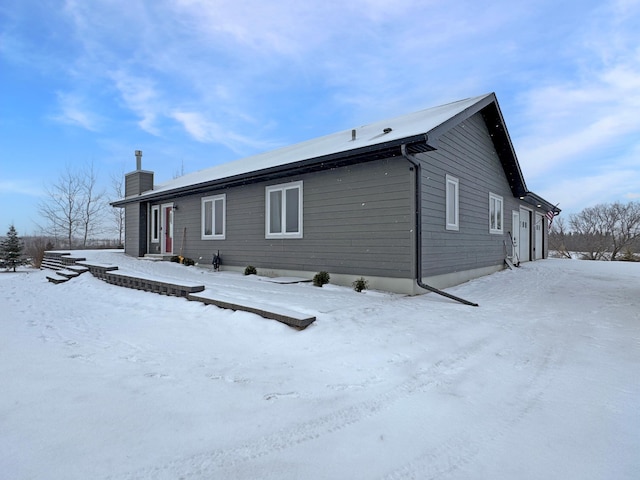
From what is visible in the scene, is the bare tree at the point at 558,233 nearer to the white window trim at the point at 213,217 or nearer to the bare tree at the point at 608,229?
the bare tree at the point at 608,229

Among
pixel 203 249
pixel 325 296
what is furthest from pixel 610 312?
pixel 203 249

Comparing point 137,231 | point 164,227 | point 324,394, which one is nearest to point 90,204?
point 137,231

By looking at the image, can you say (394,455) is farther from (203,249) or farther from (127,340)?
(203,249)

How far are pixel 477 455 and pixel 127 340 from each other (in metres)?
4.04

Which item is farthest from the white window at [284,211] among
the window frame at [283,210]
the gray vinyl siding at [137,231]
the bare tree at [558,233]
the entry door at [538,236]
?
the bare tree at [558,233]

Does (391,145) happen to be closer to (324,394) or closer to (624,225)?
(324,394)

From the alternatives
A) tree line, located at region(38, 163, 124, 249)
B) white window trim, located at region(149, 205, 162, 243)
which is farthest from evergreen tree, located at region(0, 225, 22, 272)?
tree line, located at region(38, 163, 124, 249)

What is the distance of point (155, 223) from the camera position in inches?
567

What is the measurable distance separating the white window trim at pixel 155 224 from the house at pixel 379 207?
63 cm

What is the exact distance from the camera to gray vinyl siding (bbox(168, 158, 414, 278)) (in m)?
7.20

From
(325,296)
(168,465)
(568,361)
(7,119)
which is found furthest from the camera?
(7,119)

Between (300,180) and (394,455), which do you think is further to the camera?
(300,180)

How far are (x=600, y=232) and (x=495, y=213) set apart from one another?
24588 millimetres

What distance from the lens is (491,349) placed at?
4.04 meters
